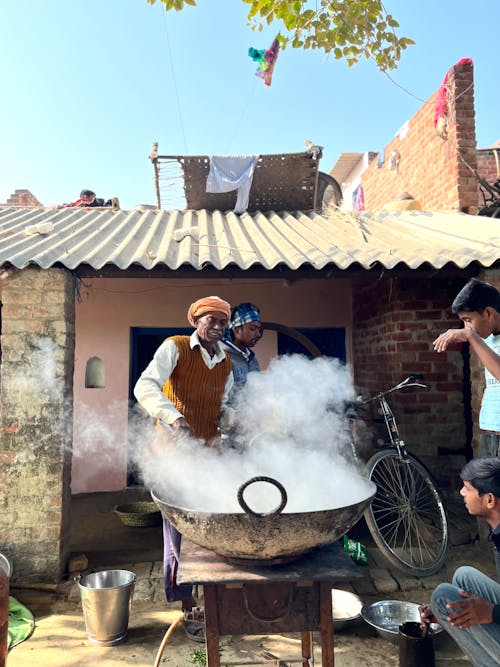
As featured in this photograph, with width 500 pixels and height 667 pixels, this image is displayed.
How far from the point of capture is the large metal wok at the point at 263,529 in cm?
186

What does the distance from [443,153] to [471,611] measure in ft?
23.3

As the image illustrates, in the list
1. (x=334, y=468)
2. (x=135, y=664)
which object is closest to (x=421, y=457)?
(x=334, y=468)

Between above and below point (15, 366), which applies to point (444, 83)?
above

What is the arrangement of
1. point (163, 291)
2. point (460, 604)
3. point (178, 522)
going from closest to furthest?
point (178, 522)
point (460, 604)
point (163, 291)

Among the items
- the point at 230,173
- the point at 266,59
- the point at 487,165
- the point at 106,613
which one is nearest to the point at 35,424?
the point at 106,613

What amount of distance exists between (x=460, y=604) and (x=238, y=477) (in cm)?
130

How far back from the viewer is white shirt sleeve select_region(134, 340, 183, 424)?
268 centimetres

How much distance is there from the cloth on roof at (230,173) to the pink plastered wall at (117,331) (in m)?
1.57

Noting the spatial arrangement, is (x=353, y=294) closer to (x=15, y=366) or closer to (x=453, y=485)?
(x=453, y=485)

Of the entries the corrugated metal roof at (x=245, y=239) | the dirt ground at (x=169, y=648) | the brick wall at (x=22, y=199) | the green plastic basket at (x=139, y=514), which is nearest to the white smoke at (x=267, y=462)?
the dirt ground at (x=169, y=648)

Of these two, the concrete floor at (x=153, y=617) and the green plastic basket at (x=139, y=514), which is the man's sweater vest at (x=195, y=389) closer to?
the concrete floor at (x=153, y=617)

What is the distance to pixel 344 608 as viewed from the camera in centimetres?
350

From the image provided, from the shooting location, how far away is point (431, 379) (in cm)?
525

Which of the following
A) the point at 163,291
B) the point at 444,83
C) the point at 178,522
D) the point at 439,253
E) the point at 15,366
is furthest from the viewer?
the point at 444,83
